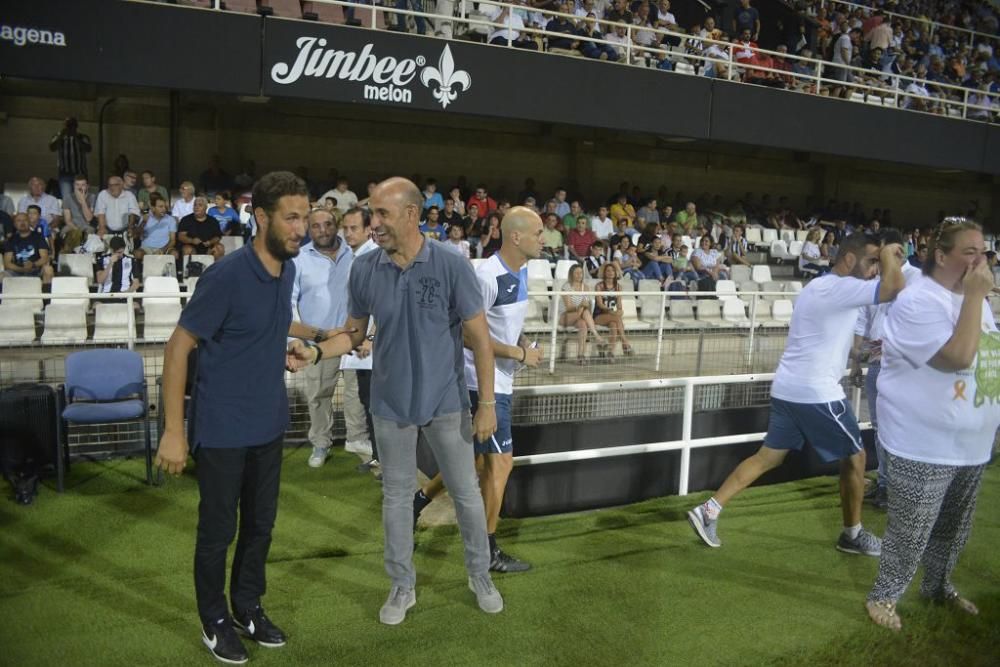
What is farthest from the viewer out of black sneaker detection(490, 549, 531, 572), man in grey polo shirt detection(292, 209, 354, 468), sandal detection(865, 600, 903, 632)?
man in grey polo shirt detection(292, 209, 354, 468)

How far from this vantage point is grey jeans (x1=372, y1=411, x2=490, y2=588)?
377cm

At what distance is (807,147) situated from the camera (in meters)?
16.1

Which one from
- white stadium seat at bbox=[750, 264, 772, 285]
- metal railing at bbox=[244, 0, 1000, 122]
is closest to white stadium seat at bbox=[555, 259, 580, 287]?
metal railing at bbox=[244, 0, 1000, 122]

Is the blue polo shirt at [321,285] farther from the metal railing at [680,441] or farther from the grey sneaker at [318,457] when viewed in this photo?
the metal railing at [680,441]

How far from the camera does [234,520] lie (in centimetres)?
341

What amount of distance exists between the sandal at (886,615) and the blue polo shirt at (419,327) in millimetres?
2144

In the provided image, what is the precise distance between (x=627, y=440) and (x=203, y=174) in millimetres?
10012

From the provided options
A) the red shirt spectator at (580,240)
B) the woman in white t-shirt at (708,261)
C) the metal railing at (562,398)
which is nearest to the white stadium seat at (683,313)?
the metal railing at (562,398)

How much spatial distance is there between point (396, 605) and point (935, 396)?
8.21ft

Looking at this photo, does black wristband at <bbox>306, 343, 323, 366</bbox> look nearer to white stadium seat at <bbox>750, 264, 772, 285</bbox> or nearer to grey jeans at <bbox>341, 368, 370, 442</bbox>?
grey jeans at <bbox>341, 368, 370, 442</bbox>

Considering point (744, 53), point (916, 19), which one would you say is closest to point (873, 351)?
point (744, 53)

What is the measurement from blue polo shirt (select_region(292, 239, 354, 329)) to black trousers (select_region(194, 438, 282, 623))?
2483 millimetres

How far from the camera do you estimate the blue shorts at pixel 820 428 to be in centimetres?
470

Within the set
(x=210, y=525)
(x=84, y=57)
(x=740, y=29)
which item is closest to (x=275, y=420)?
(x=210, y=525)
